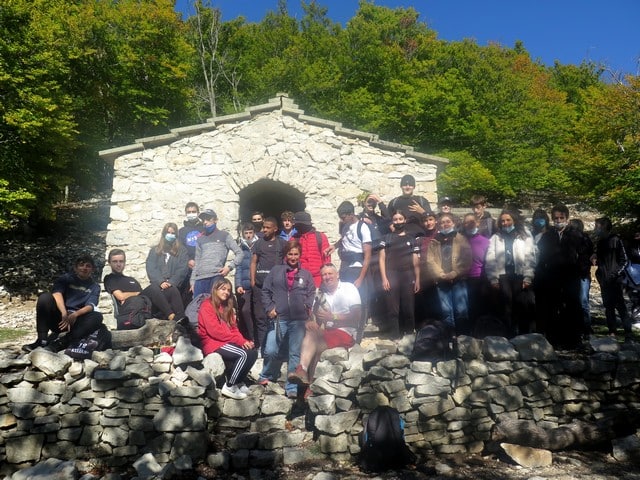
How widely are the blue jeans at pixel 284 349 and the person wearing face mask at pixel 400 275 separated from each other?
4.29 feet

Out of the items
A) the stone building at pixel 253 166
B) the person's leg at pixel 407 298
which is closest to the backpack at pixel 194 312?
the person's leg at pixel 407 298

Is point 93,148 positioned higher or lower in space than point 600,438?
higher

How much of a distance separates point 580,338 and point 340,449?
3282 mm

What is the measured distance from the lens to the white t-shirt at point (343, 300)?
5.52 meters

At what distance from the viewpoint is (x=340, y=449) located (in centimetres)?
452

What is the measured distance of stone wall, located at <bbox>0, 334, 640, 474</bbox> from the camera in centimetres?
458

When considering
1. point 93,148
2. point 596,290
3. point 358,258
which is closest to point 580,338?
point 358,258

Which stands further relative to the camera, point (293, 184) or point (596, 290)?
point (596, 290)

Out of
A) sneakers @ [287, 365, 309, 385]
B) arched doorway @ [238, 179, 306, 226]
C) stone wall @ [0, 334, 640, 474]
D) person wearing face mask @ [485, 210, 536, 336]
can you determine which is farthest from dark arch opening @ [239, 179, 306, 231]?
stone wall @ [0, 334, 640, 474]

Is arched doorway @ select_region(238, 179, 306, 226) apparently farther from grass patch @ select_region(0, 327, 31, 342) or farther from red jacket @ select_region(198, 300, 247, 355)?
grass patch @ select_region(0, 327, 31, 342)

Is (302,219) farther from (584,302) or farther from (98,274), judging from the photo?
(98,274)

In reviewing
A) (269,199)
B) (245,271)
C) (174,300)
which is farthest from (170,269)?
(269,199)

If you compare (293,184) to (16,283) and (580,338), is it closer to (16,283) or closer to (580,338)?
(580,338)

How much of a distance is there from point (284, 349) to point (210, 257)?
1984mm
